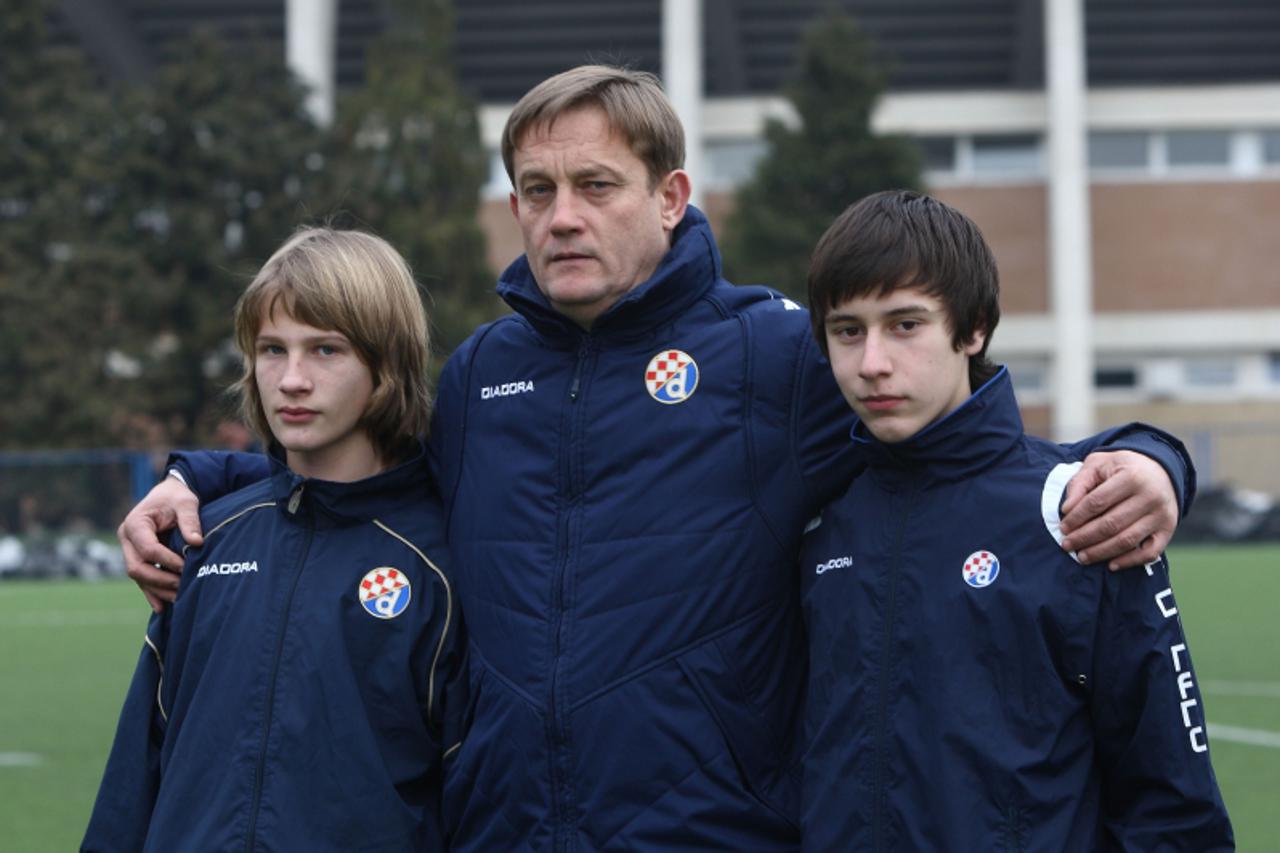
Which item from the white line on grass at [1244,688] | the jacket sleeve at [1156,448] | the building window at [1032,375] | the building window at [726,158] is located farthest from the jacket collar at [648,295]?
the building window at [726,158]

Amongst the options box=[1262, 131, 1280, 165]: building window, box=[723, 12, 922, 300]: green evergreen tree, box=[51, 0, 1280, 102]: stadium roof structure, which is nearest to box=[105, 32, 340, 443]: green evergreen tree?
box=[723, 12, 922, 300]: green evergreen tree

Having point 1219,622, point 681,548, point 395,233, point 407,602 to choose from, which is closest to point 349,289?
point 407,602

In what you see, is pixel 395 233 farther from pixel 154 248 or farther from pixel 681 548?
pixel 681 548

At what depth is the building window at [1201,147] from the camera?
3472 cm

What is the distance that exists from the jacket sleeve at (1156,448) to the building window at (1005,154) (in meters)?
33.4

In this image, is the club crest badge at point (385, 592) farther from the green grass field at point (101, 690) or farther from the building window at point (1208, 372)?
the building window at point (1208, 372)

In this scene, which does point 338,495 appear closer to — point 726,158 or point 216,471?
point 216,471

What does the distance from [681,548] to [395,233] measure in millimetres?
23765

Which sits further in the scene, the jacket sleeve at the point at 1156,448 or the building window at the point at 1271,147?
the building window at the point at 1271,147

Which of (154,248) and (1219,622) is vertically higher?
(154,248)

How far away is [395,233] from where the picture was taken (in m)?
26.1

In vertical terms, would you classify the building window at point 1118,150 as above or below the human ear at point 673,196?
above

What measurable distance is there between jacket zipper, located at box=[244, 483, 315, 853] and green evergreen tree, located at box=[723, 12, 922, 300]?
26380 millimetres

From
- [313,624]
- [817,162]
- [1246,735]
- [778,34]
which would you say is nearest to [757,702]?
[313,624]
